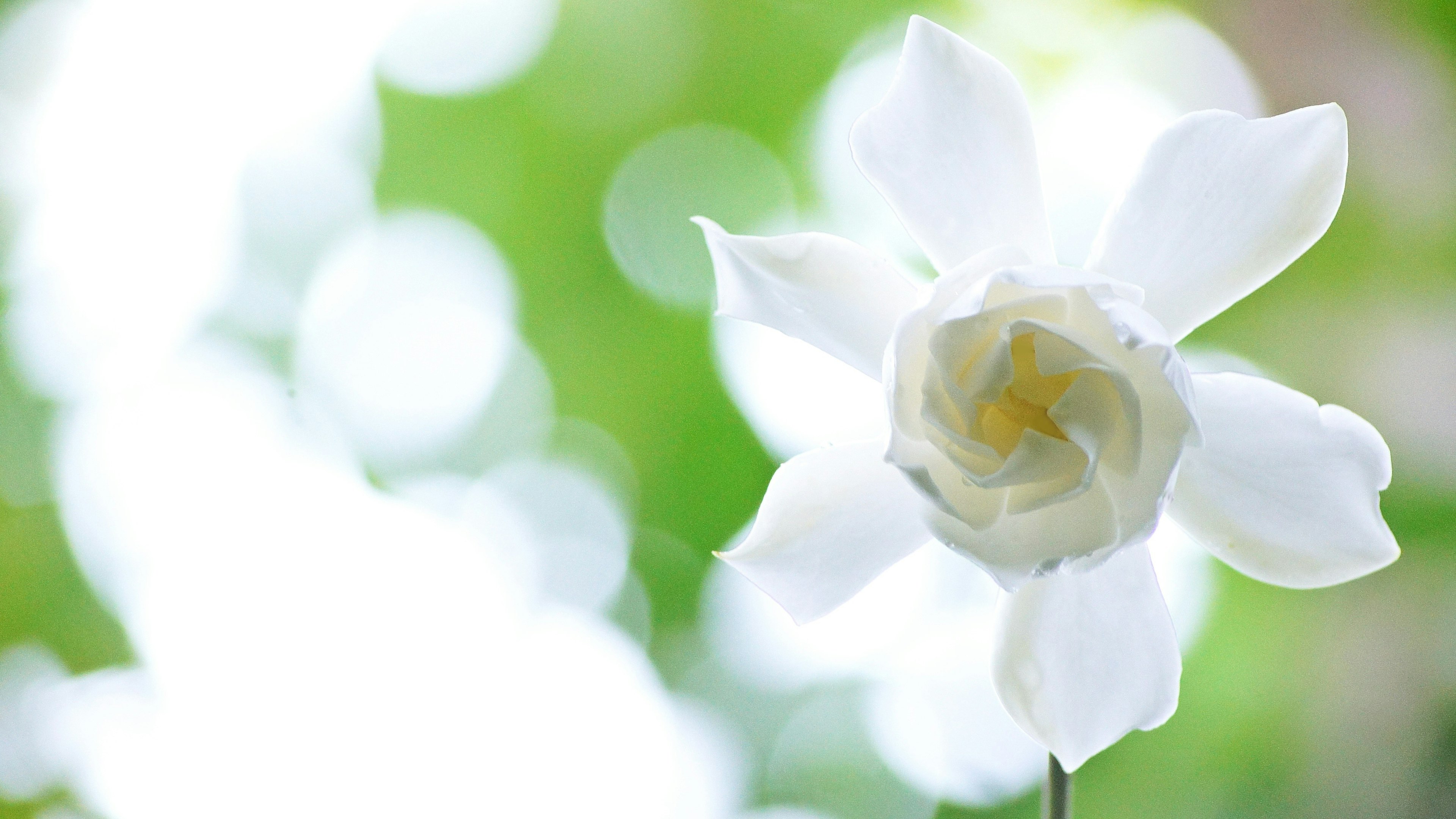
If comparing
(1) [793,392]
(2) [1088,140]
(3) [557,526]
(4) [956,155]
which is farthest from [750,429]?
(4) [956,155]

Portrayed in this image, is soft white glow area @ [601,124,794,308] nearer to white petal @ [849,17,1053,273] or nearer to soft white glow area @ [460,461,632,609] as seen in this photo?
soft white glow area @ [460,461,632,609]

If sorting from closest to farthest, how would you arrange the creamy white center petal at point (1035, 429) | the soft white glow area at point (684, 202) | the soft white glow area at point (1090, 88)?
the creamy white center petal at point (1035, 429) < the soft white glow area at point (1090, 88) < the soft white glow area at point (684, 202)

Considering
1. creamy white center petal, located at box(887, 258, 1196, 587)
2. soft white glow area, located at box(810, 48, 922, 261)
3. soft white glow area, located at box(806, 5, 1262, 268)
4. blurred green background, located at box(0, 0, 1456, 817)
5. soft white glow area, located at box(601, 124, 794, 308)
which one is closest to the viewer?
creamy white center petal, located at box(887, 258, 1196, 587)

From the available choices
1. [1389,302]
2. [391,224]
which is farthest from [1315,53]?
[391,224]

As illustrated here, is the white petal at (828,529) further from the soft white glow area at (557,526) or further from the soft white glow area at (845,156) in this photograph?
the soft white glow area at (557,526)

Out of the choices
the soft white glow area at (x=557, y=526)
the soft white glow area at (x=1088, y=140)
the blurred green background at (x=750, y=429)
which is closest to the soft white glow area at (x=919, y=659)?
the blurred green background at (x=750, y=429)

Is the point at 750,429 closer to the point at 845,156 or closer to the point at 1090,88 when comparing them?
the point at 845,156

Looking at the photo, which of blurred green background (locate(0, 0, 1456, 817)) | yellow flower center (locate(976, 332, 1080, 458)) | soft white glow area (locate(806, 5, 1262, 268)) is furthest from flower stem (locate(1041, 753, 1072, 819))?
soft white glow area (locate(806, 5, 1262, 268))
